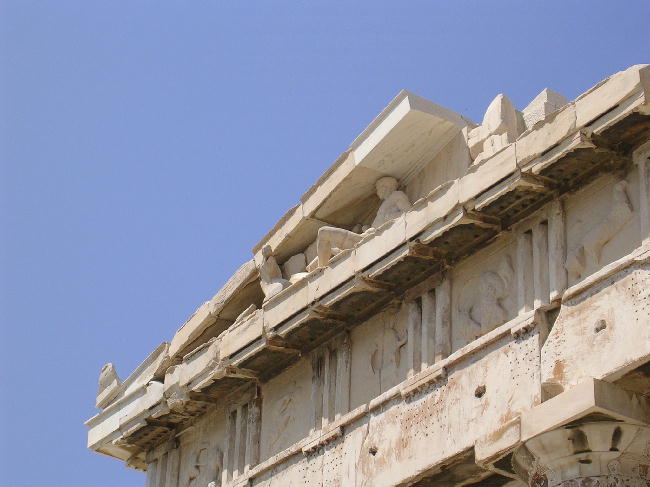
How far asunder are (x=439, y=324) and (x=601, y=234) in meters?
1.96

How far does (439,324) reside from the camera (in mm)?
14039

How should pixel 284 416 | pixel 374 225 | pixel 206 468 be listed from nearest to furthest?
pixel 374 225 < pixel 284 416 < pixel 206 468

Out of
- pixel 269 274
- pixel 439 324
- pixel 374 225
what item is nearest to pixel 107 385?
pixel 269 274

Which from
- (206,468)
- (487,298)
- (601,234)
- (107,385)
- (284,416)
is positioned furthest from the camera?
(107,385)

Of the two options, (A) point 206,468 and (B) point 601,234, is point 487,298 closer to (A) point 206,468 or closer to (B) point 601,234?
(B) point 601,234

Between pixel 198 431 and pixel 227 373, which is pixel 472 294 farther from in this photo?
pixel 198 431

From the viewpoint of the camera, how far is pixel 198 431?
17141 mm

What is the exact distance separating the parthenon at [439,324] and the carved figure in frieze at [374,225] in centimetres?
2

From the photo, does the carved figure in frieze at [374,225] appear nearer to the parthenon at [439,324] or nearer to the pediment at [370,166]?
the parthenon at [439,324]

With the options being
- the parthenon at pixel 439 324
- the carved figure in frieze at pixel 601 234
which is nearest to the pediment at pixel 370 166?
the parthenon at pixel 439 324

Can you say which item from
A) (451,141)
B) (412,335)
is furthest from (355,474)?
(451,141)

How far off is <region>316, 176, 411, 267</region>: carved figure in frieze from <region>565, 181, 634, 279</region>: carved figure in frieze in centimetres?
271

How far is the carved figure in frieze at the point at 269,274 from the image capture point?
15977 mm

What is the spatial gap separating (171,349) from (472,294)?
461 centimetres
